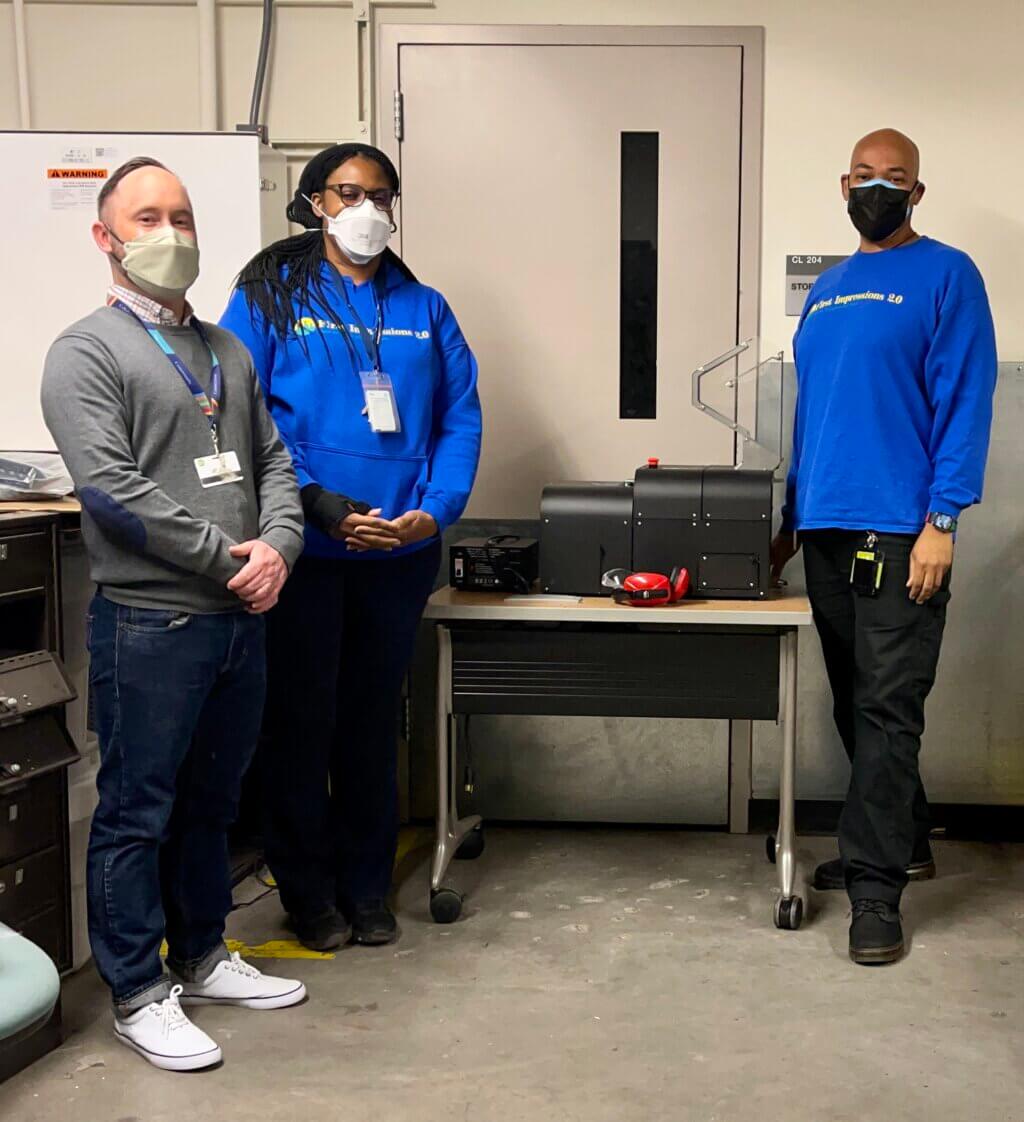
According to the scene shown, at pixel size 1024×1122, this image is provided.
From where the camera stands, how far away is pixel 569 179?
344 centimetres

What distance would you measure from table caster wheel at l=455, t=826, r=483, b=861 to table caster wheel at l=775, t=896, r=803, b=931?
84 cm

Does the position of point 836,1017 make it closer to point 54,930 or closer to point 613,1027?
point 613,1027

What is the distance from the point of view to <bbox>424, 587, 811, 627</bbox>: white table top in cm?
278

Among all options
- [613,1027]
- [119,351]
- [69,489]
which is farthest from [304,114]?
[613,1027]

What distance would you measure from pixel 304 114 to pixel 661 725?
76.7 inches

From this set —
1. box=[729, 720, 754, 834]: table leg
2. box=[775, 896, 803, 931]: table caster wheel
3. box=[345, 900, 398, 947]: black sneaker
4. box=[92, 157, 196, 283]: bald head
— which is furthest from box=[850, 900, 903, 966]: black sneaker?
box=[92, 157, 196, 283]: bald head

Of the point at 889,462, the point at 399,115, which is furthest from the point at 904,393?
the point at 399,115

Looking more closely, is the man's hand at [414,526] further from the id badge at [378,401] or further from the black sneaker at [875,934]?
the black sneaker at [875,934]

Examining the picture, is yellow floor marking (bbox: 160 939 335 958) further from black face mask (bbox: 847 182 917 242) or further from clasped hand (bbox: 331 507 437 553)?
black face mask (bbox: 847 182 917 242)

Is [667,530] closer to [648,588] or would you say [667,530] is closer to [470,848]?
[648,588]

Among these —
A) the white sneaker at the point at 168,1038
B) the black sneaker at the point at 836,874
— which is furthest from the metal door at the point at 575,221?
the white sneaker at the point at 168,1038

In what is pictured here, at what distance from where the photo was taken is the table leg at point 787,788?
2.83 m

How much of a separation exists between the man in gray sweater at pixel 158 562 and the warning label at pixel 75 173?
3.68 feet

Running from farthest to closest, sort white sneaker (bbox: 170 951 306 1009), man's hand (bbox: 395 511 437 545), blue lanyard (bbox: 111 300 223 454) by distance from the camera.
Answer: man's hand (bbox: 395 511 437 545)
white sneaker (bbox: 170 951 306 1009)
blue lanyard (bbox: 111 300 223 454)
